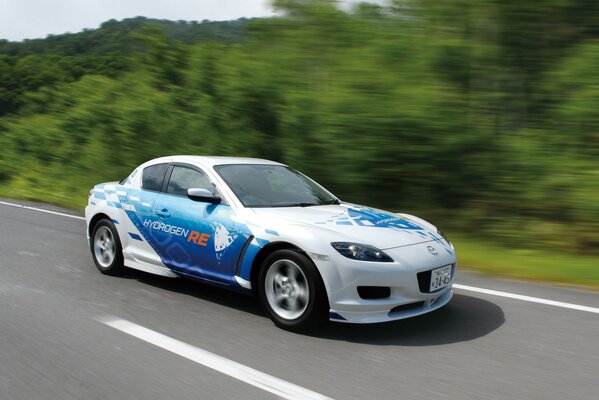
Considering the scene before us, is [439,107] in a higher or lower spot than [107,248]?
higher

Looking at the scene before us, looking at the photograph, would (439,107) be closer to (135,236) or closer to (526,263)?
(526,263)

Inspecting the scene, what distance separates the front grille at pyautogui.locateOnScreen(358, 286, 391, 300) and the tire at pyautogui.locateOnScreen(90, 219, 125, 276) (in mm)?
3144

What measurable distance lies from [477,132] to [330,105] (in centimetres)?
238

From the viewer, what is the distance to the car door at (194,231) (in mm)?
5391

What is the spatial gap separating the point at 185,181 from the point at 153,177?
0.55 m

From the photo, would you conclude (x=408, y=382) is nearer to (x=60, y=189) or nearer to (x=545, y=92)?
(x=545, y=92)

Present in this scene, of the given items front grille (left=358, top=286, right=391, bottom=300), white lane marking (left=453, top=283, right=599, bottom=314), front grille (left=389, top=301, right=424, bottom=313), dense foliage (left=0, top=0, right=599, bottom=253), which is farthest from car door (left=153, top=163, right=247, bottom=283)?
dense foliage (left=0, top=0, right=599, bottom=253)

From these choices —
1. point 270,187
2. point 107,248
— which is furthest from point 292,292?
point 107,248

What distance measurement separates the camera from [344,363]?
4.17m

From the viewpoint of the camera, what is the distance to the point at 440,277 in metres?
5.04

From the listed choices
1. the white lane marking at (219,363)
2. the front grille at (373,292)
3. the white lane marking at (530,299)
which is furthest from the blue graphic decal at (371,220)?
the white lane marking at (219,363)

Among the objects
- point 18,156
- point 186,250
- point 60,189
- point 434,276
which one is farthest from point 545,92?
point 18,156

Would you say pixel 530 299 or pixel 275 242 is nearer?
pixel 275 242

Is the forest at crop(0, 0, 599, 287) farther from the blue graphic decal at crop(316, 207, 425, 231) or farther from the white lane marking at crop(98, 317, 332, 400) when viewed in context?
the white lane marking at crop(98, 317, 332, 400)
